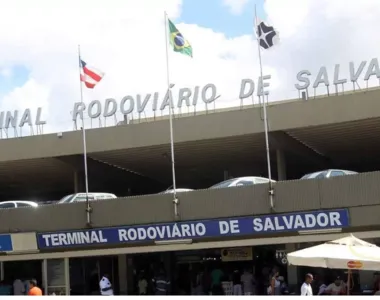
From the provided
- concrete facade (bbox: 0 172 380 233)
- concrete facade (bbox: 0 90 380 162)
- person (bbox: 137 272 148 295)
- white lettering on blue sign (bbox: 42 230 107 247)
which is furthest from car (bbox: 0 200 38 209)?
person (bbox: 137 272 148 295)

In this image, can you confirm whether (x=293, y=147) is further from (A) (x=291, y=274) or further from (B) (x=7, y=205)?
(B) (x=7, y=205)

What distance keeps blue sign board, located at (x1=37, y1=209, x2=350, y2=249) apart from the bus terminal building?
37 mm

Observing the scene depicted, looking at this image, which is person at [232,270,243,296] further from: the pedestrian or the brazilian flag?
the brazilian flag

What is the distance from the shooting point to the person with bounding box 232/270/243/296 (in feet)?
81.6

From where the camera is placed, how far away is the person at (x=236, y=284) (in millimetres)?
24875

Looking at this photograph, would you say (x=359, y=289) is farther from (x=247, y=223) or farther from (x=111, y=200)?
(x=111, y=200)

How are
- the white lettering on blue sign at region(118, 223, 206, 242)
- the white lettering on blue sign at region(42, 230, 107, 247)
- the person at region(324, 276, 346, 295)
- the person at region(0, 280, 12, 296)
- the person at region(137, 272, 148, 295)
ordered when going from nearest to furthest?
1. the person at region(324, 276, 346, 295)
2. the white lettering on blue sign at region(118, 223, 206, 242)
3. the white lettering on blue sign at region(42, 230, 107, 247)
4. the person at region(0, 280, 12, 296)
5. the person at region(137, 272, 148, 295)

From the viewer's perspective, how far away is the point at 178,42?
25.6 meters

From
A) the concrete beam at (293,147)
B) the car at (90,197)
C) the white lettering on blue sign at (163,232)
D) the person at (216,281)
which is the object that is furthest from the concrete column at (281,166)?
the car at (90,197)

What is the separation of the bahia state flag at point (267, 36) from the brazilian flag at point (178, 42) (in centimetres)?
271

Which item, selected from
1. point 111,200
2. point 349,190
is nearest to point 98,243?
point 111,200

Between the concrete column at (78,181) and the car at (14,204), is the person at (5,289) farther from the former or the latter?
the concrete column at (78,181)

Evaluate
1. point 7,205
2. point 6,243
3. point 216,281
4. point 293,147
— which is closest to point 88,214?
point 6,243

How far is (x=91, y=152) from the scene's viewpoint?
2984 centimetres
